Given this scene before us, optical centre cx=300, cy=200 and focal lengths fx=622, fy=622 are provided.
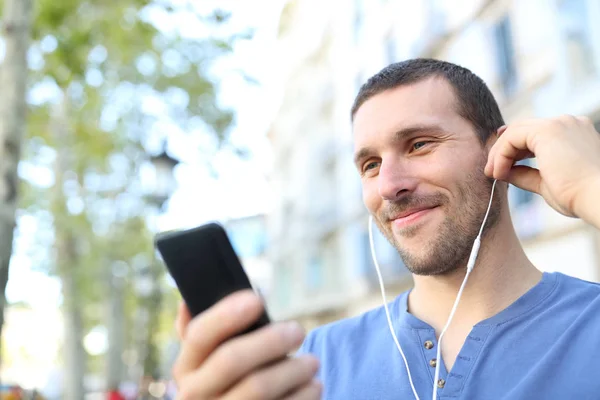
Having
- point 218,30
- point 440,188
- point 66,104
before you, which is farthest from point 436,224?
point 66,104

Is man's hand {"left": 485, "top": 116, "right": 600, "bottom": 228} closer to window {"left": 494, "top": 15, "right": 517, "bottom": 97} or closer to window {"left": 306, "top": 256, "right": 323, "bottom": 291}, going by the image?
window {"left": 494, "top": 15, "right": 517, "bottom": 97}

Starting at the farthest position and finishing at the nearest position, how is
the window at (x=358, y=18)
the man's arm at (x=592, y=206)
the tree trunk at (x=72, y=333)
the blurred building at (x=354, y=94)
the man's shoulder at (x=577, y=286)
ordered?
the window at (x=358, y=18) < the tree trunk at (x=72, y=333) < the blurred building at (x=354, y=94) < the man's shoulder at (x=577, y=286) < the man's arm at (x=592, y=206)

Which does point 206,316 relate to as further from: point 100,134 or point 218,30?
point 100,134

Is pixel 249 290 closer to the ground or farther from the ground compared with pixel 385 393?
farther from the ground

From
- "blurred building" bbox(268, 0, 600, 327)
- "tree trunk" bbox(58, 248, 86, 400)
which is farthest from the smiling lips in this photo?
"tree trunk" bbox(58, 248, 86, 400)

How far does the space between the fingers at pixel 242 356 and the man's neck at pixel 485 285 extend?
1.03m

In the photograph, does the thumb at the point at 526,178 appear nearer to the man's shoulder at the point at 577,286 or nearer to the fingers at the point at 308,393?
the man's shoulder at the point at 577,286

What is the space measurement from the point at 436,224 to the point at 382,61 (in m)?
18.1

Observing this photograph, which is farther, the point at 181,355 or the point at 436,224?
the point at 436,224

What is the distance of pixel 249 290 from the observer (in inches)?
33.6

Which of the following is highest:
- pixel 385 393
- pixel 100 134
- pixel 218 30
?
pixel 218 30

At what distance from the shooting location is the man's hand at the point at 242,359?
2.55 ft

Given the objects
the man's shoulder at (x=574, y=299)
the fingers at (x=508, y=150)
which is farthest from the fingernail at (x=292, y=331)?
the man's shoulder at (x=574, y=299)

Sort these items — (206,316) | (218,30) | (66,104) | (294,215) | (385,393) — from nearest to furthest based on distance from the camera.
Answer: (206,316), (385,393), (218,30), (66,104), (294,215)
